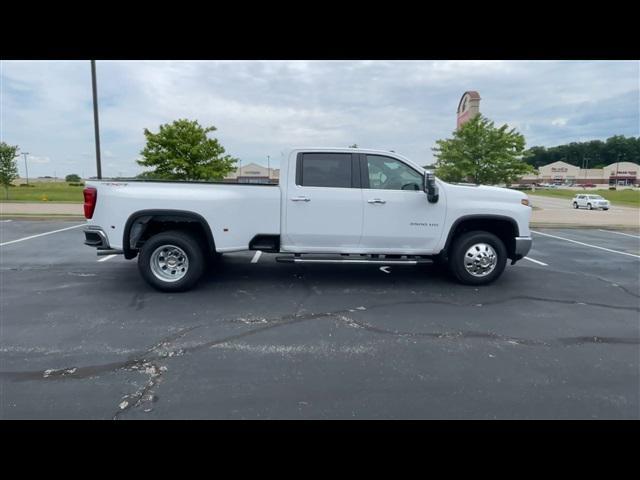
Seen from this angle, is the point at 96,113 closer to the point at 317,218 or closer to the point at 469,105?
the point at 317,218

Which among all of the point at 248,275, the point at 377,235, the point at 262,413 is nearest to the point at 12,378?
the point at 262,413

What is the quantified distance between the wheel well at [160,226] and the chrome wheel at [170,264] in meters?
0.31

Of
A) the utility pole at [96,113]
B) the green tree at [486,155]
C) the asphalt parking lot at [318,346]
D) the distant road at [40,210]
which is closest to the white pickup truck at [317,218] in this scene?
the asphalt parking lot at [318,346]

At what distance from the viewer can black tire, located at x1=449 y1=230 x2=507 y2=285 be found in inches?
208

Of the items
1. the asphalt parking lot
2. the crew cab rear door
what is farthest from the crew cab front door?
the asphalt parking lot

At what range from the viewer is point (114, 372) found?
Result: 298 cm

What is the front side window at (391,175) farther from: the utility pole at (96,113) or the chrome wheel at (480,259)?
the utility pole at (96,113)

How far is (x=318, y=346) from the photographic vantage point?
349cm

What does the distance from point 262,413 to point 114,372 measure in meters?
1.45

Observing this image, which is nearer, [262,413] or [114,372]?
[262,413]

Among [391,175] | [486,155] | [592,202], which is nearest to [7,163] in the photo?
[391,175]

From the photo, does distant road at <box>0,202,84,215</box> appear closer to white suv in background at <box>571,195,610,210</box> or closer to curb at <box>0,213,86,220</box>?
curb at <box>0,213,86,220</box>

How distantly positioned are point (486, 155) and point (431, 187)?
2021cm
